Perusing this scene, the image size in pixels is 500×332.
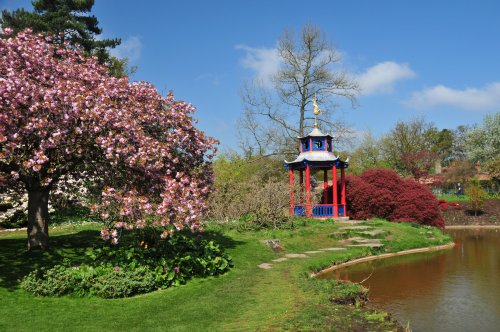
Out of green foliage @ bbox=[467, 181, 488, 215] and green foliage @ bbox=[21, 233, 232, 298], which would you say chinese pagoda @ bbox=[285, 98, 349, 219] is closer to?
green foliage @ bbox=[21, 233, 232, 298]

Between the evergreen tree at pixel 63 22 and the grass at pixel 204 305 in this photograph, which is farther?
the evergreen tree at pixel 63 22

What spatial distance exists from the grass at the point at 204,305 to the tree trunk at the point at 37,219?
Result: 376 millimetres

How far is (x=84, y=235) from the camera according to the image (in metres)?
16.5

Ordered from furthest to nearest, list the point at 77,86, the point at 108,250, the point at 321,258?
the point at 321,258
the point at 108,250
the point at 77,86

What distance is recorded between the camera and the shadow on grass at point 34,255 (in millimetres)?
10898

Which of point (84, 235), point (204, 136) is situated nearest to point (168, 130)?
point (204, 136)

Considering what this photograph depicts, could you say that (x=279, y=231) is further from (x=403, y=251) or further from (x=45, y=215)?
(x=45, y=215)

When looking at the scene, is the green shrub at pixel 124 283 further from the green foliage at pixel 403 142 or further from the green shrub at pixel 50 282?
the green foliage at pixel 403 142

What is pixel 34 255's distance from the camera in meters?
12.3

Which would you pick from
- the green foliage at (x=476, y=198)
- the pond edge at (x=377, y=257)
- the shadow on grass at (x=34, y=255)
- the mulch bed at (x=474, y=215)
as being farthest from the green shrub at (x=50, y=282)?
the green foliage at (x=476, y=198)

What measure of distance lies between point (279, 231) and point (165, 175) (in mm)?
10248

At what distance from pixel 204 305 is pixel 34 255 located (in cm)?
591

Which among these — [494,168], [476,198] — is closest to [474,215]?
[476,198]

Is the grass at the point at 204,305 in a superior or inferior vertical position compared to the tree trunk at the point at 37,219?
inferior
